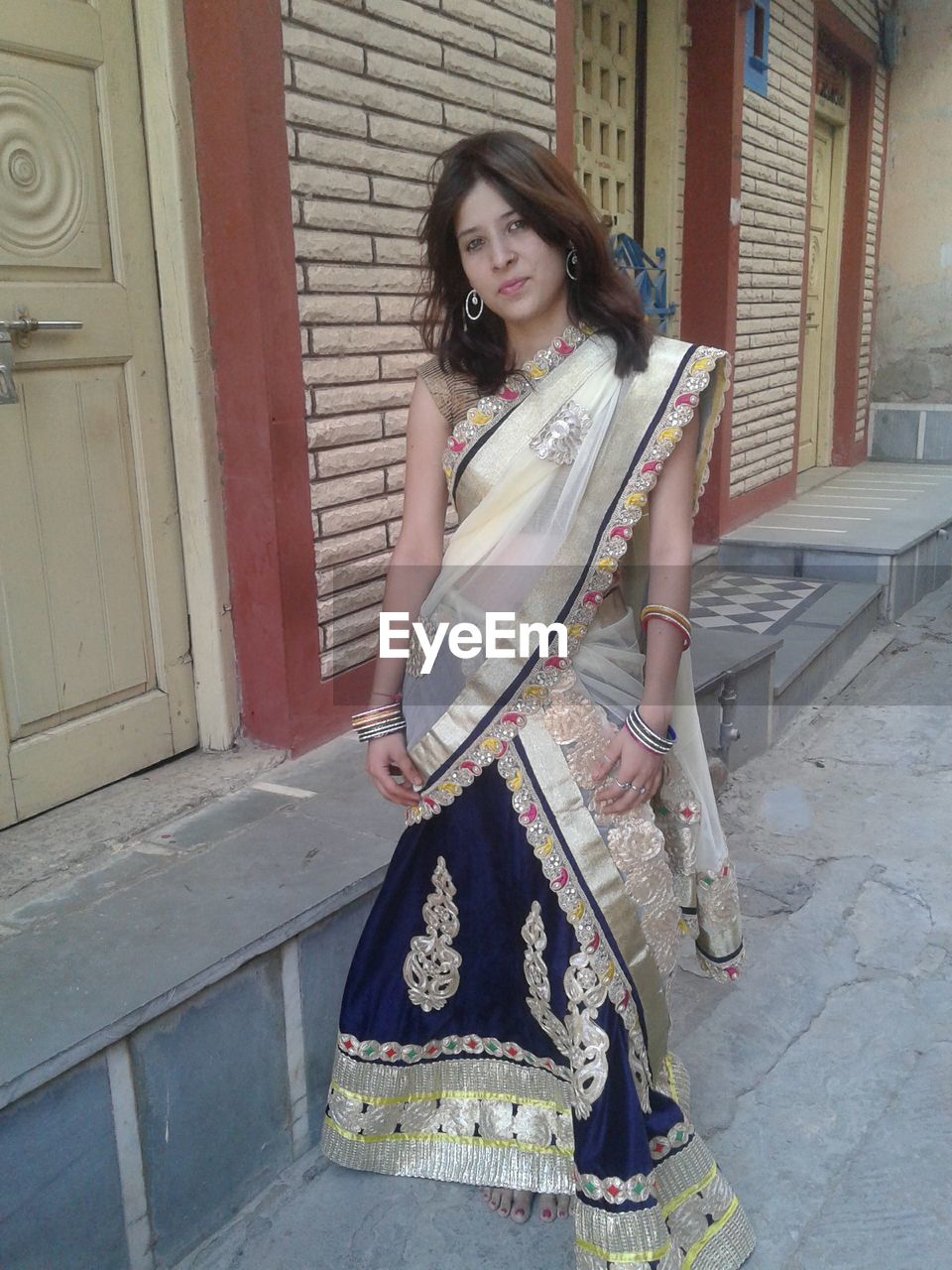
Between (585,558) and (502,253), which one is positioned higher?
(502,253)

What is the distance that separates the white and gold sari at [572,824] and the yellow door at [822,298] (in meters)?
7.30

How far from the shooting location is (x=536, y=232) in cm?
157

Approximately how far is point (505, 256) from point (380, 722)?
747 mm

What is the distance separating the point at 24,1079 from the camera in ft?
5.06

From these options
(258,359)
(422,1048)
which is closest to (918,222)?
(258,359)

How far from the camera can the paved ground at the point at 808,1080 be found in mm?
1862

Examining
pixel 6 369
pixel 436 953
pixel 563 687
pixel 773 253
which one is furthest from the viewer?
pixel 773 253

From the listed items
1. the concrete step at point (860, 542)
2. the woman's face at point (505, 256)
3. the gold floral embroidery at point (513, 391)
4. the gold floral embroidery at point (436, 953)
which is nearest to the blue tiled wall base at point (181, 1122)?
the gold floral embroidery at point (436, 953)

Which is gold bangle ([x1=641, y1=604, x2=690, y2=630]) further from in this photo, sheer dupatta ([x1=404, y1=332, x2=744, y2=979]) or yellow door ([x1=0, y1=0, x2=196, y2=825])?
yellow door ([x1=0, y1=0, x2=196, y2=825])

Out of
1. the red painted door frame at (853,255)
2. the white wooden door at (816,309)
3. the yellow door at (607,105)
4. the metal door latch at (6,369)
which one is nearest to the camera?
the metal door latch at (6,369)

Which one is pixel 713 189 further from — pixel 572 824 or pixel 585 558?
pixel 572 824

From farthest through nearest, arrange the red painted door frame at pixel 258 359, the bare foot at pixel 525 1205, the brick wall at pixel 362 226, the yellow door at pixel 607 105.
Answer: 1. the yellow door at pixel 607 105
2. the brick wall at pixel 362 226
3. the red painted door frame at pixel 258 359
4. the bare foot at pixel 525 1205

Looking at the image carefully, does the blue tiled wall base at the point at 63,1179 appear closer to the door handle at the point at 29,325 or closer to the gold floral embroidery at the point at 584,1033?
the gold floral embroidery at the point at 584,1033

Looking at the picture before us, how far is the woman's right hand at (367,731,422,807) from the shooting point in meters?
1.71
